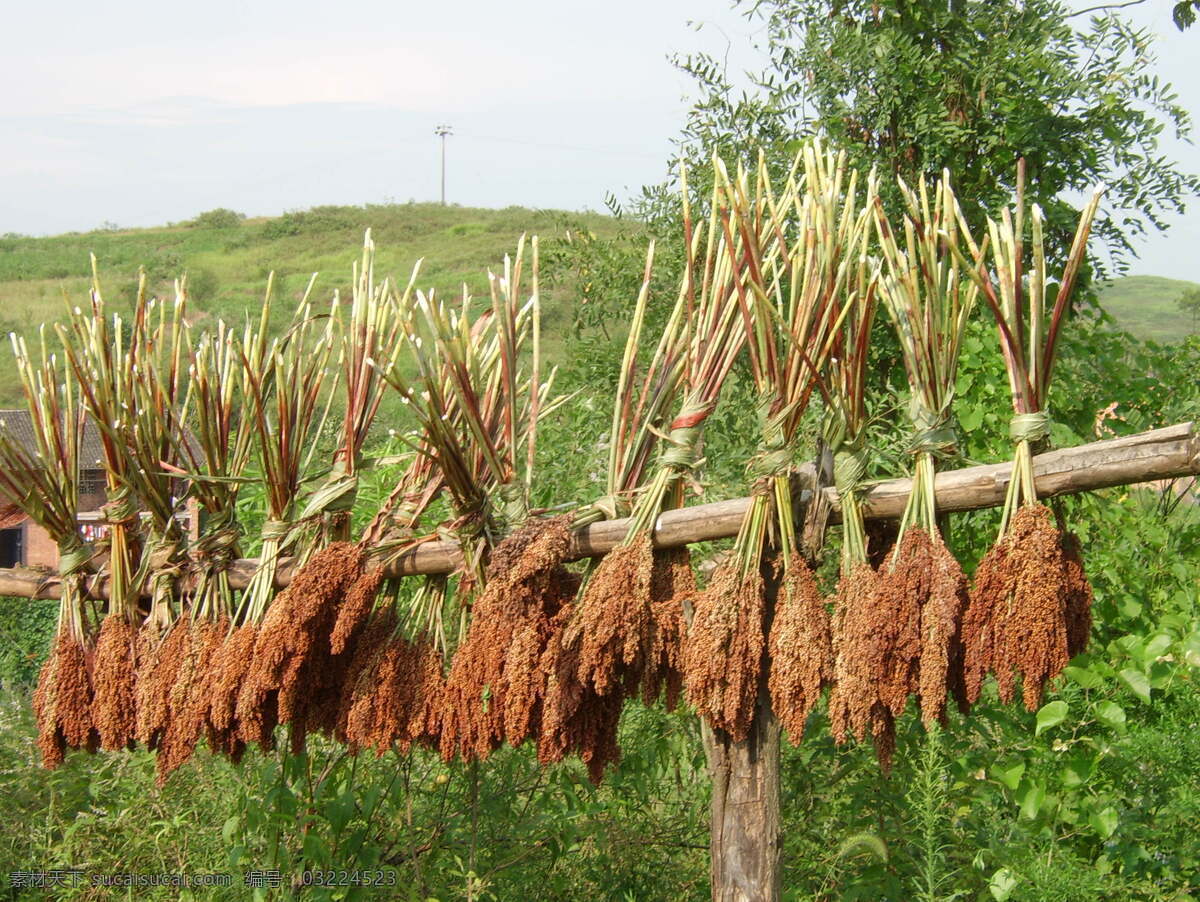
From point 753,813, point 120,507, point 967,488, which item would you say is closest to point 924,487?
point 967,488

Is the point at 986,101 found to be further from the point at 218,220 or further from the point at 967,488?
the point at 218,220

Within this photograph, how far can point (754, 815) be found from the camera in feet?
7.54

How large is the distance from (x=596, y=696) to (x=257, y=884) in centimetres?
140

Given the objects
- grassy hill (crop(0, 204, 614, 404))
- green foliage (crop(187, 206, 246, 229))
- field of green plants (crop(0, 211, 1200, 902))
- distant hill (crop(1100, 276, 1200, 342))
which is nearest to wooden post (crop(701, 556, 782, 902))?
field of green plants (crop(0, 211, 1200, 902))

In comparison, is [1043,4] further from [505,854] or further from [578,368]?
[505,854]

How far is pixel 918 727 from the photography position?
2945 mm

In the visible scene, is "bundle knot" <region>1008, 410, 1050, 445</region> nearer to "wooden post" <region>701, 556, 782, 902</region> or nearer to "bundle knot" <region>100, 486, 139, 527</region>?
"wooden post" <region>701, 556, 782, 902</region>

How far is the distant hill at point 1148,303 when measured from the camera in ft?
112

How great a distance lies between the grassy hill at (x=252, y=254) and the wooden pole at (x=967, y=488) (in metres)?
29.0

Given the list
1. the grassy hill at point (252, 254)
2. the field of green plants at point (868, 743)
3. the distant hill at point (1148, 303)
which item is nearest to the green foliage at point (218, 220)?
the grassy hill at point (252, 254)

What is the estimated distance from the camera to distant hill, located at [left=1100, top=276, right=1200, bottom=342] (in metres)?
34.0

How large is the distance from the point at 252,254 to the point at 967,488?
155ft

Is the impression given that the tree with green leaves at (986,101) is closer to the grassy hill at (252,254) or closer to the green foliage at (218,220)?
the grassy hill at (252,254)

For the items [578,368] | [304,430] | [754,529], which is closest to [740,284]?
[754,529]
